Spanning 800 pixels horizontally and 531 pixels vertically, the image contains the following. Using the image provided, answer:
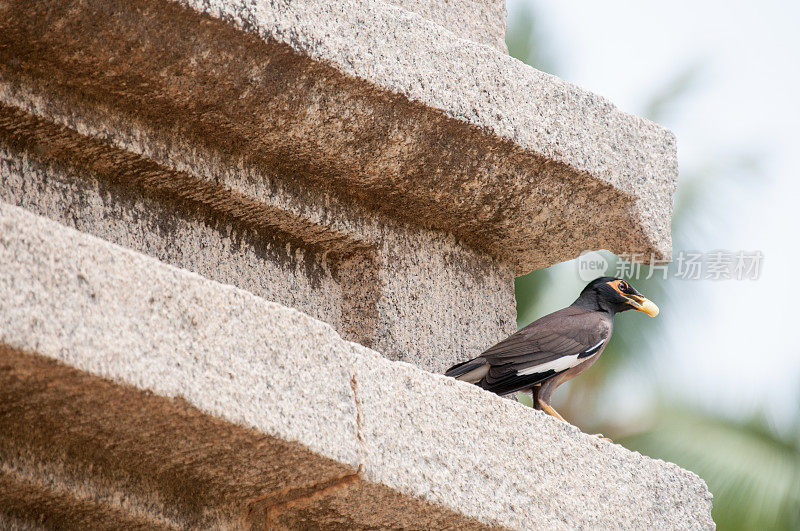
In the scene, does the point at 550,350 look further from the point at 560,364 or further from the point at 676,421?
the point at 676,421

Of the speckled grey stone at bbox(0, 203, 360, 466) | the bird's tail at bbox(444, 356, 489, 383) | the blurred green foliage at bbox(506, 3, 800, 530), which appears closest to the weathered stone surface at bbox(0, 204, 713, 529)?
the speckled grey stone at bbox(0, 203, 360, 466)

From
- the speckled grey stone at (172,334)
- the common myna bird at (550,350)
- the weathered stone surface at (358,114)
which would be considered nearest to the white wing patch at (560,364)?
the common myna bird at (550,350)

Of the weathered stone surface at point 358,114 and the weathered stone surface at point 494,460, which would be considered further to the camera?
the weathered stone surface at point 358,114

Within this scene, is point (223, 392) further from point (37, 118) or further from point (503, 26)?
point (503, 26)

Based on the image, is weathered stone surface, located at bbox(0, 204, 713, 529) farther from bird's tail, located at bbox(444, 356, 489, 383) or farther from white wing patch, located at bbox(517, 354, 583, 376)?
white wing patch, located at bbox(517, 354, 583, 376)

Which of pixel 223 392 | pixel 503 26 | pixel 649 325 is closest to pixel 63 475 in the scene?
pixel 223 392

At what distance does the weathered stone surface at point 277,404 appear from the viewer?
2.34m

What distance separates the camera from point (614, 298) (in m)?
4.88

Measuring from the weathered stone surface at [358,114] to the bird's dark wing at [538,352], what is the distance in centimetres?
34

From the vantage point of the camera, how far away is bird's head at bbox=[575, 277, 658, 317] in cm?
487

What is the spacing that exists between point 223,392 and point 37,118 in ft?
3.31

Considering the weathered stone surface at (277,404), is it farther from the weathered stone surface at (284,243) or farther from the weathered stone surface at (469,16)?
the weathered stone surface at (469,16)

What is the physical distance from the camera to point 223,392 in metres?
2.53

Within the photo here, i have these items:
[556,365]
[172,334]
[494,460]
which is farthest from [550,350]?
[172,334]
